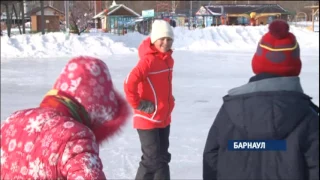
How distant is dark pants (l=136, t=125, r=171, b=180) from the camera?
137 inches

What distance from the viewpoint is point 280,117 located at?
173 cm

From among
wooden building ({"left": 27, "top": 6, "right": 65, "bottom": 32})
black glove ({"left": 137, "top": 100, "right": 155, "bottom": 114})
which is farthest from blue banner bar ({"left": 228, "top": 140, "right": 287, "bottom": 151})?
wooden building ({"left": 27, "top": 6, "right": 65, "bottom": 32})

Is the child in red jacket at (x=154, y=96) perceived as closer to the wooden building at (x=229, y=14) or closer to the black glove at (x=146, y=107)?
the black glove at (x=146, y=107)

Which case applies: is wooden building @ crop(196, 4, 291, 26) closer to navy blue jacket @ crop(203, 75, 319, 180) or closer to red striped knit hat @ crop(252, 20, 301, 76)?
red striped knit hat @ crop(252, 20, 301, 76)

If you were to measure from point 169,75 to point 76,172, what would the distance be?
6.87 feet

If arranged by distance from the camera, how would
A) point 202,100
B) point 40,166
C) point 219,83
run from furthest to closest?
point 219,83, point 202,100, point 40,166

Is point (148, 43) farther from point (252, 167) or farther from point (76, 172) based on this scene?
point (76, 172)

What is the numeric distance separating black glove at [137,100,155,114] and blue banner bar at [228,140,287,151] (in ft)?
5.30

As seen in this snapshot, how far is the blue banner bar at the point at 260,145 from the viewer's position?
176 cm

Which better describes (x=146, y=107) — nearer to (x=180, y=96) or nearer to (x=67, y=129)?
(x=67, y=129)

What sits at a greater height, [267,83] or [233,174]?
[267,83]

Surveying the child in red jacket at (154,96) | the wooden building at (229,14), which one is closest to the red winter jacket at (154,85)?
the child in red jacket at (154,96)

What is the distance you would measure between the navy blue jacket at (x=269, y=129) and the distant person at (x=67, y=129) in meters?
0.40

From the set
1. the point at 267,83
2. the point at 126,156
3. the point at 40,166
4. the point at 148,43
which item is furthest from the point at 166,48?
the point at 40,166
